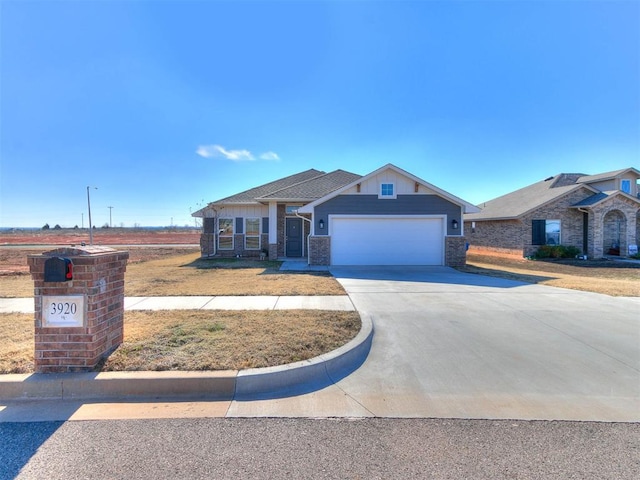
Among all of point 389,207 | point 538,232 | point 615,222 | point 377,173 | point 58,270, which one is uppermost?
point 377,173

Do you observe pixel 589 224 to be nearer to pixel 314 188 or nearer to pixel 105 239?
pixel 314 188

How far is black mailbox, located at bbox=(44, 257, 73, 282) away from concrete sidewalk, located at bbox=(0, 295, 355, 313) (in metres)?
2.95

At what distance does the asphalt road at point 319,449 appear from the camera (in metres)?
2.35

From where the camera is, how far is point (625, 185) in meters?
20.9

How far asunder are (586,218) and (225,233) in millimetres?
22333

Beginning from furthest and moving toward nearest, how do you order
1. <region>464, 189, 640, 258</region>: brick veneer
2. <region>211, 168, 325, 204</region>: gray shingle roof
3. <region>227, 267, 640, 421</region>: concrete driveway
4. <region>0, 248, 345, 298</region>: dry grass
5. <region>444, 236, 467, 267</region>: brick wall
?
<region>464, 189, 640, 258</region>: brick veneer, <region>211, 168, 325, 204</region>: gray shingle roof, <region>444, 236, 467, 267</region>: brick wall, <region>0, 248, 345, 298</region>: dry grass, <region>227, 267, 640, 421</region>: concrete driveway

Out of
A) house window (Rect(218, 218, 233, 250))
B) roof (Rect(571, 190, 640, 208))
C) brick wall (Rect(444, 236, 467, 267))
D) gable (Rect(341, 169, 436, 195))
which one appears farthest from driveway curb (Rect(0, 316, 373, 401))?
roof (Rect(571, 190, 640, 208))

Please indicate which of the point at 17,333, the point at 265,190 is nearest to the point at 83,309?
the point at 17,333

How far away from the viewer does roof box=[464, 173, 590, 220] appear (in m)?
20.7

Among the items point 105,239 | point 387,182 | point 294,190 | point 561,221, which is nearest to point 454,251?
point 387,182

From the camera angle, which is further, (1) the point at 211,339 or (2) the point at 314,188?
(2) the point at 314,188

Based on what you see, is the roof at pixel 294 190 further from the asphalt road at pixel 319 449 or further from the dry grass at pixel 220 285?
the asphalt road at pixel 319 449

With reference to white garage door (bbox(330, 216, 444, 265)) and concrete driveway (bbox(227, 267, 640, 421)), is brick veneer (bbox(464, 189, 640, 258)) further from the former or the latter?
concrete driveway (bbox(227, 267, 640, 421))

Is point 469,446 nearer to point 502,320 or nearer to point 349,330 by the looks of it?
point 349,330
